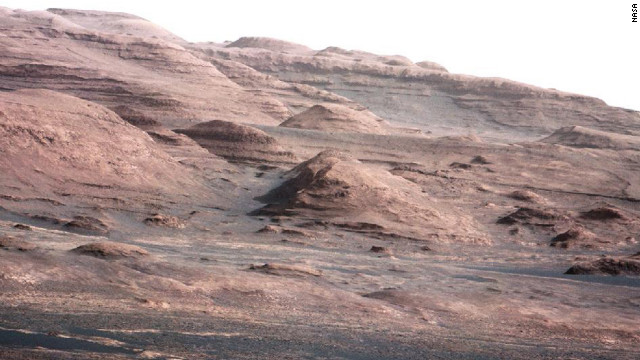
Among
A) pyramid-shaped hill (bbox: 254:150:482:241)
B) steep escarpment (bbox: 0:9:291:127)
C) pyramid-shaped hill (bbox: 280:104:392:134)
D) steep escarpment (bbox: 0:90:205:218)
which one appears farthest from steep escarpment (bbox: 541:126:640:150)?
steep escarpment (bbox: 0:90:205:218)

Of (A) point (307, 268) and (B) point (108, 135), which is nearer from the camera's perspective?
(A) point (307, 268)

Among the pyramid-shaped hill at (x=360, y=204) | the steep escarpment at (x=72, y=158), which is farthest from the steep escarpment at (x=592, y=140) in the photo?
the steep escarpment at (x=72, y=158)

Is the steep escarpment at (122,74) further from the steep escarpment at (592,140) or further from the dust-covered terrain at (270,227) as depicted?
the steep escarpment at (592,140)

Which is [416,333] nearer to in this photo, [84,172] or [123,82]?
[84,172]

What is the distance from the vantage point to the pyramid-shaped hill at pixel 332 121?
53.5 m

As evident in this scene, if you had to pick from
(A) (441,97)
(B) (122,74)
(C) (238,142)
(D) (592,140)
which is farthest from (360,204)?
(A) (441,97)

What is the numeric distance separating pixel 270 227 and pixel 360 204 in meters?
4.76

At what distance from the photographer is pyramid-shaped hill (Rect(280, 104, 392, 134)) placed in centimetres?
5350

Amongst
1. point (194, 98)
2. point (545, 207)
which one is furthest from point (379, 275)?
point (194, 98)

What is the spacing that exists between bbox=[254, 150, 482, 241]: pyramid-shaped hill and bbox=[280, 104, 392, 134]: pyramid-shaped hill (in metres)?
19.7

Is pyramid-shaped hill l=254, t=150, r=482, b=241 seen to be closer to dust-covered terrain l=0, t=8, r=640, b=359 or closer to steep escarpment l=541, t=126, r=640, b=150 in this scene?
dust-covered terrain l=0, t=8, r=640, b=359

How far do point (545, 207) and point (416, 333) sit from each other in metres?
24.6

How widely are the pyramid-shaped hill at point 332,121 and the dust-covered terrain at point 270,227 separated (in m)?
0.20

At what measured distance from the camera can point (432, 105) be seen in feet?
275
